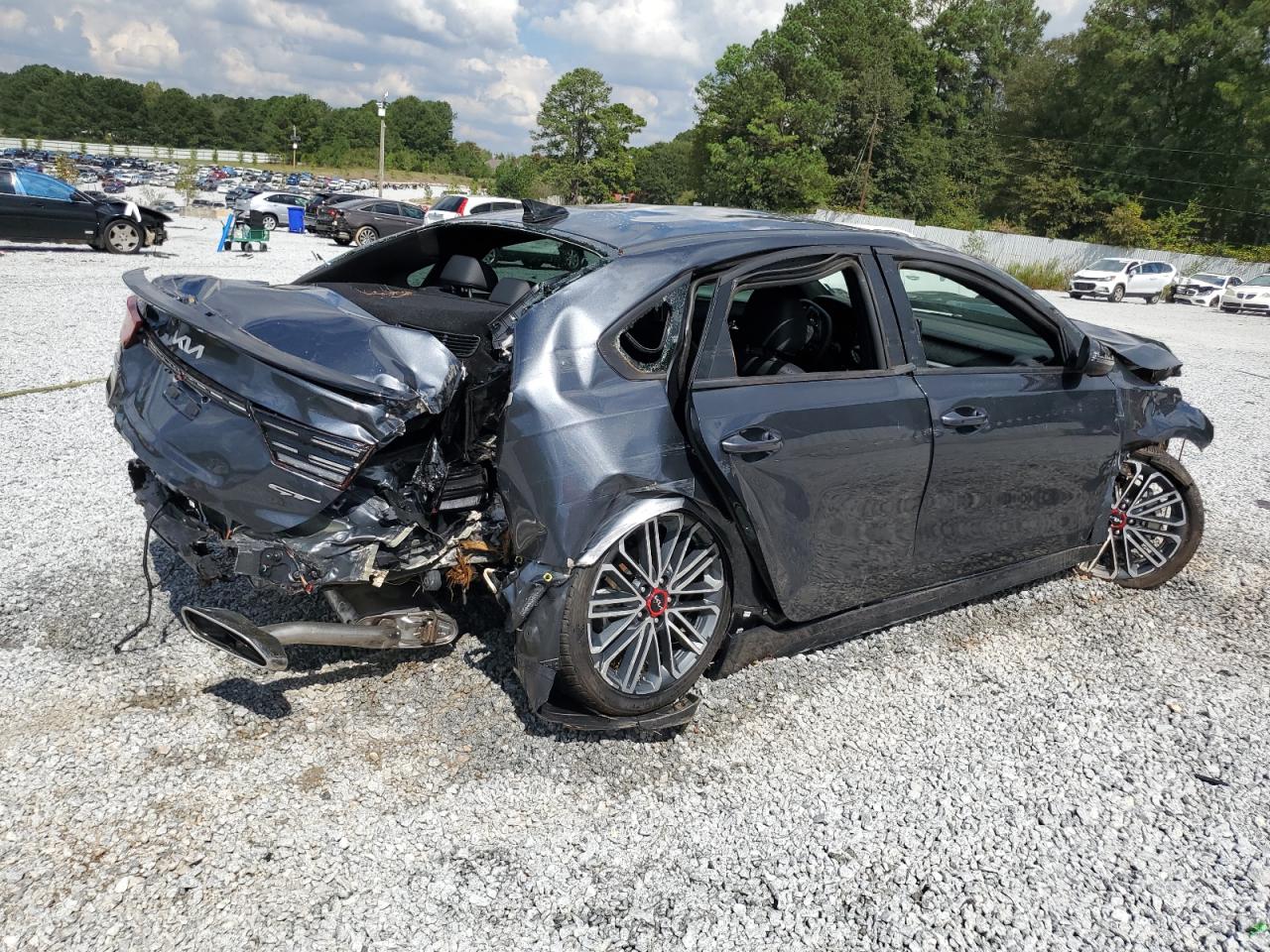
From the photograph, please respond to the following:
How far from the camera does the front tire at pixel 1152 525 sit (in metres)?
4.65

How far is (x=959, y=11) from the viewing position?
7925 centimetres

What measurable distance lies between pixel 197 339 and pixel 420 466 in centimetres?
86

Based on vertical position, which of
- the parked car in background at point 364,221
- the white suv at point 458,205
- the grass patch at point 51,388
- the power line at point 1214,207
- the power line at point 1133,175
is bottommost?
the grass patch at point 51,388

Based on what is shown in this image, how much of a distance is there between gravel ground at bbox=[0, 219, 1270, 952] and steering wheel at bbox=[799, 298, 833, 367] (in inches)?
49.3

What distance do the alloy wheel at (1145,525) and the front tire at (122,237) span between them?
764 inches

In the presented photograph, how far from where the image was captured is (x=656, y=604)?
121 inches

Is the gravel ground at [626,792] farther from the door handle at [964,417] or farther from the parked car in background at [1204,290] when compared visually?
the parked car in background at [1204,290]

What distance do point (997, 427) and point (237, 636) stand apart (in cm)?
285

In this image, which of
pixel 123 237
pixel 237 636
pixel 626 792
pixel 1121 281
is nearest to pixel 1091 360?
pixel 626 792

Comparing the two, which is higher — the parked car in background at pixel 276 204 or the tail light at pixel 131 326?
the tail light at pixel 131 326

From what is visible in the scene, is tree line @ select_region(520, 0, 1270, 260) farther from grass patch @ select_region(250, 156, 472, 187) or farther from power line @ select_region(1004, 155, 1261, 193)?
grass patch @ select_region(250, 156, 472, 187)

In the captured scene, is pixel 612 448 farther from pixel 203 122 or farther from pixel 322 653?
pixel 203 122

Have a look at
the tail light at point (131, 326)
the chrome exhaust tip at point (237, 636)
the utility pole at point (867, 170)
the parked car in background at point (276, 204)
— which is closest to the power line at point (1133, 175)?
the utility pole at point (867, 170)

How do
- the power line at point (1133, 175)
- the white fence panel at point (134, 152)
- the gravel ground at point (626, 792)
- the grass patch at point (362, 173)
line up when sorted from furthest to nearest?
the grass patch at point (362, 173)
the white fence panel at point (134, 152)
the power line at point (1133, 175)
the gravel ground at point (626, 792)
